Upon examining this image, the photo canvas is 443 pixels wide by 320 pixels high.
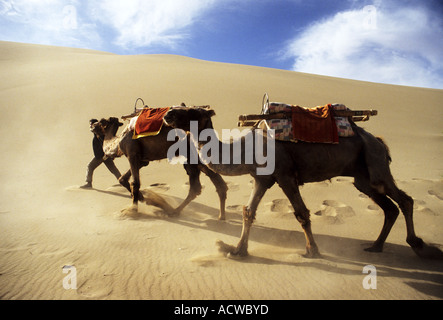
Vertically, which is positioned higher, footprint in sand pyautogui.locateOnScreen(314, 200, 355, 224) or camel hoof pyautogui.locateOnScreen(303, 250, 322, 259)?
footprint in sand pyautogui.locateOnScreen(314, 200, 355, 224)

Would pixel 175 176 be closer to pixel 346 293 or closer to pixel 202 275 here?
pixel 202 275

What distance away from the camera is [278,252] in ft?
13.9

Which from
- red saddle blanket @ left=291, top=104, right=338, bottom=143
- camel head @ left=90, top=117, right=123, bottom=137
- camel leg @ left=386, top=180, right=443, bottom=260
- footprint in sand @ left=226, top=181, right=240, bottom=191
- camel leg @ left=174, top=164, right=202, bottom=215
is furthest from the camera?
footprint in sand @ left=226, top=181, right=240, bottom=191

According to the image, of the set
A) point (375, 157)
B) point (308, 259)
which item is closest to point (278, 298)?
point (308, 259)

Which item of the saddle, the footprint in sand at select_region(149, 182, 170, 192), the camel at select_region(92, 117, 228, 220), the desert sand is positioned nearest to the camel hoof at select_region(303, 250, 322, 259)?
the desert sand

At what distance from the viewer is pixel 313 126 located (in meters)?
4.02

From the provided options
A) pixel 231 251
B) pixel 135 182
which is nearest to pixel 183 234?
pixel 231 251

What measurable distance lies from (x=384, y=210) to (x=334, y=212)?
5.47ft

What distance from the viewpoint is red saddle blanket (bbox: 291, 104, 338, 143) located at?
3.96 m

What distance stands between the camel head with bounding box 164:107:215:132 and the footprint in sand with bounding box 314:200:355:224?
10.3 feet
